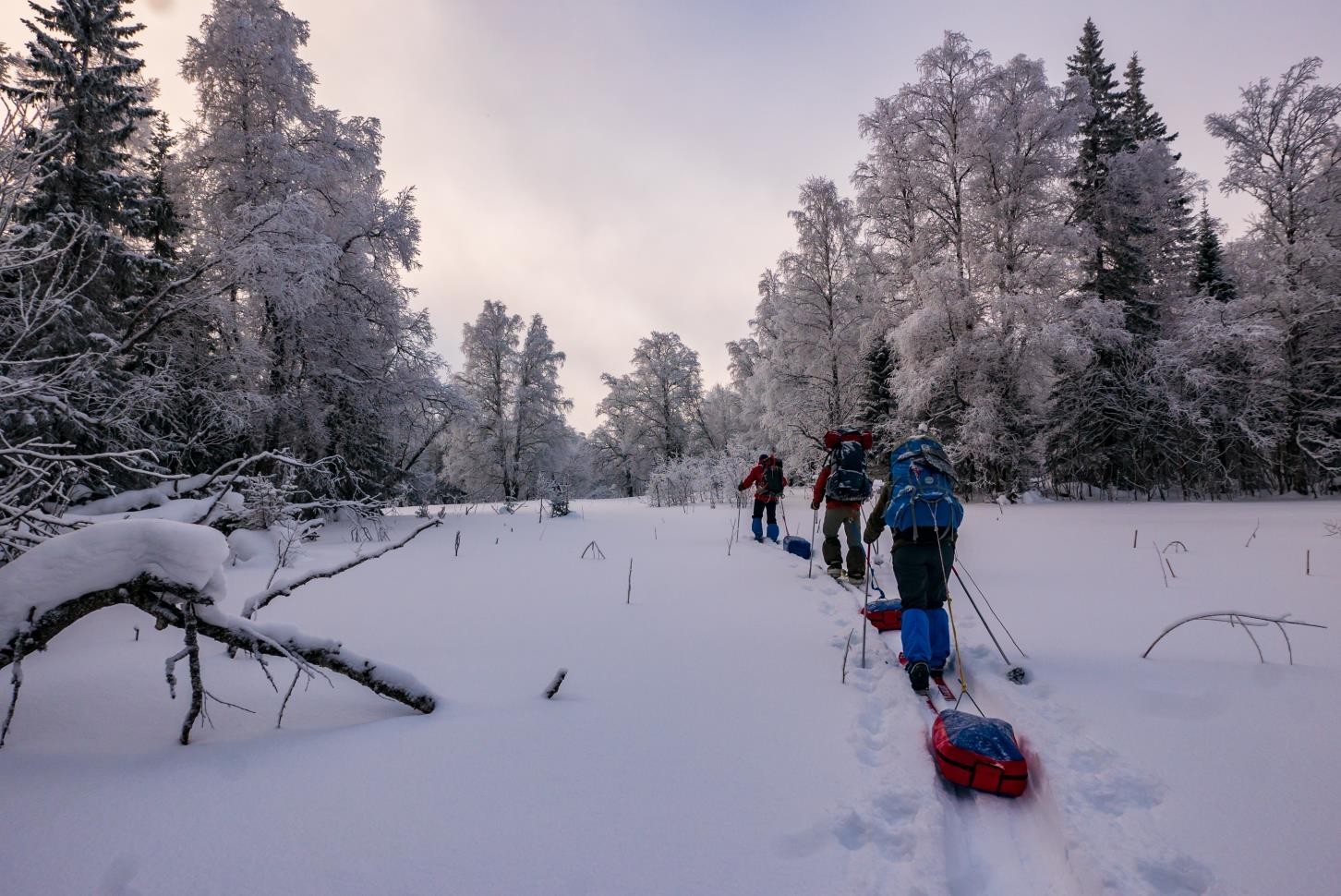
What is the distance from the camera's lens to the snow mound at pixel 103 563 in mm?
1945

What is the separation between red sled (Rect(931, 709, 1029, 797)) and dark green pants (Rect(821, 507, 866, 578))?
11.7 ft

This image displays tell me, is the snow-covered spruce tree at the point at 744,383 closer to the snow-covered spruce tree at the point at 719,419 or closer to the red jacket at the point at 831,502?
the snow-covered spruce tree at the point at 719,419

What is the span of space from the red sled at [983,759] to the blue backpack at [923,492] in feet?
5.00

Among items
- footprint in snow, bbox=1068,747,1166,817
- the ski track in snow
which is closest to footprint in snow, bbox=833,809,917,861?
the ski track in snow

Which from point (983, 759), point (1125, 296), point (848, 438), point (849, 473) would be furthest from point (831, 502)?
point (1125, 296)

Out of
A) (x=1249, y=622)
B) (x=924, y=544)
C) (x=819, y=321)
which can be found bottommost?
(x=1249, y=622)

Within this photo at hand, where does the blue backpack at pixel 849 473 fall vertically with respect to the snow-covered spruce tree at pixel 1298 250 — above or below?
below

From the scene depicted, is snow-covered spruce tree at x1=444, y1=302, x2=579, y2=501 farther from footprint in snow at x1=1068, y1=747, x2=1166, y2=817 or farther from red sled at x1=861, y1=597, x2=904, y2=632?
footprint in snow at x1=1068, y1=747, x2=1166, y2=817

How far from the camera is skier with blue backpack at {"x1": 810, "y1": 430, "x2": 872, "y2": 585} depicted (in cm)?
618

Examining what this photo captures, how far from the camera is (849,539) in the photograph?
620 cm

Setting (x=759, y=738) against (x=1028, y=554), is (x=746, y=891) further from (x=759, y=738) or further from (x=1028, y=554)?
(x=1028, y=554)

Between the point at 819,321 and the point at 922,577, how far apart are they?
15.3 meters

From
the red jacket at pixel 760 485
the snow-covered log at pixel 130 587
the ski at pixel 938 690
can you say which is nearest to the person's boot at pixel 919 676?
the ski at pixel 938 690

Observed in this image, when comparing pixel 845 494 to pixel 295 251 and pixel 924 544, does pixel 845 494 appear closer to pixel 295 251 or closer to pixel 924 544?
pixel 924 544
